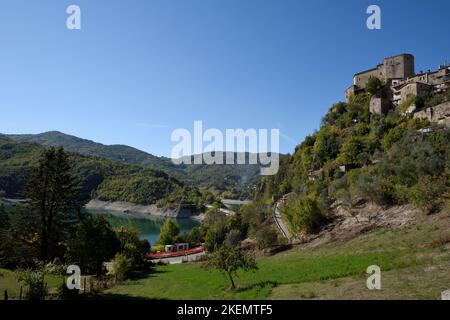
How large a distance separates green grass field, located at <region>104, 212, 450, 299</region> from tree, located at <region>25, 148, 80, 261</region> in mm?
8406

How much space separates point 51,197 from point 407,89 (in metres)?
57.3

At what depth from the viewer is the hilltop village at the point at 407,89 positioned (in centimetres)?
5077

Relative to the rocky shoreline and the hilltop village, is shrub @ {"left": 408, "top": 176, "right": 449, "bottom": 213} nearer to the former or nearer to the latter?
the hilltop village

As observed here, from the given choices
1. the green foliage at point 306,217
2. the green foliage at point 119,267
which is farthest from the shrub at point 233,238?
the green foliage at point 119,267

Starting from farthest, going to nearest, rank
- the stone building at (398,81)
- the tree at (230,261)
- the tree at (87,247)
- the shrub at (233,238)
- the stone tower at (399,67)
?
the stone tower at (399,67)
the stone building at (398,81)
the shrub at (233,238)
the tree at (87,247)
the tree at (230,261)

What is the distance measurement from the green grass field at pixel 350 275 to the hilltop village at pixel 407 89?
29580 mm

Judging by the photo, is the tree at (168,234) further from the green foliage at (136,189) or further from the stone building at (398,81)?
the green foliage at (136,189)

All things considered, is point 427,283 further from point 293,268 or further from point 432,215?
point 432,215

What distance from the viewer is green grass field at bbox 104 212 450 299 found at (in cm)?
1555

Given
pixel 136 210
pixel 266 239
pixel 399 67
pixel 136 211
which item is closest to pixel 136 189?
pixel 136 210

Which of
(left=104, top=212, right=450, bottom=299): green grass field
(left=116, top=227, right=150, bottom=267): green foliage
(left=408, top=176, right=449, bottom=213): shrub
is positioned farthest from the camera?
(left=116, top=227, right=150, bottom=267): green foliage

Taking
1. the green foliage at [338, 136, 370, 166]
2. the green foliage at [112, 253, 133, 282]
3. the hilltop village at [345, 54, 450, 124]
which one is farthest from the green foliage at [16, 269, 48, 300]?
the hilltop village at [345, 54, 450, 124]

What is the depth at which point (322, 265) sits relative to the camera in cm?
2347
